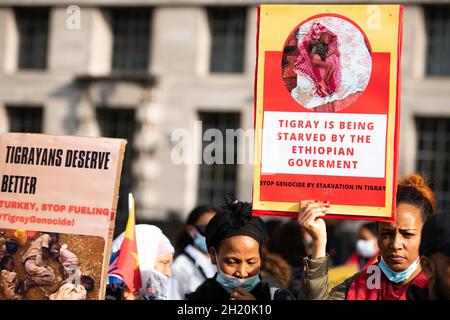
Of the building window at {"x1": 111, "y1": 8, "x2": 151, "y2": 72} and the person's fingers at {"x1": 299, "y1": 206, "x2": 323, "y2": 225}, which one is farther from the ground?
the building window at {"x1": 111, "y1": 8, "x2": 151, "y2": 72}

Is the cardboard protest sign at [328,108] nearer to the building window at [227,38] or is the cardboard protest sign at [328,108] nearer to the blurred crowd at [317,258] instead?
the blurred crowd at [317,258]

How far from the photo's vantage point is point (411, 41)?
977 inches

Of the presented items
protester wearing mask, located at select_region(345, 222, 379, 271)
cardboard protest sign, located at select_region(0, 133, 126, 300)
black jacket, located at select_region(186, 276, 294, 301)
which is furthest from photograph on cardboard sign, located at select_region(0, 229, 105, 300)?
protester wearing mask, located at select_region(345, 222, 379, 271)

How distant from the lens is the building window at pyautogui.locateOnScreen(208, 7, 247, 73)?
1057 inches

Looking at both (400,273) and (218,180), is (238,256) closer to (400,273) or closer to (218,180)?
(400,273)

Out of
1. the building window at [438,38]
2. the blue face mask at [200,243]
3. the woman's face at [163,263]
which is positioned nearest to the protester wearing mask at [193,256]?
the blue face mask at [200,243]

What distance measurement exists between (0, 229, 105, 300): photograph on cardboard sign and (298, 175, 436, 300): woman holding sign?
2.75 ft

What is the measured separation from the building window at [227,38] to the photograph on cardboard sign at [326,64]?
22.9 m

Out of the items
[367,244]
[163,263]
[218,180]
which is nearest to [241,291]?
[163,263]

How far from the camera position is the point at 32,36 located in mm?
28016

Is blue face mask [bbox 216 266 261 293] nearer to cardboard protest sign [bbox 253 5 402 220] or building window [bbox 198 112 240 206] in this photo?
cardboard protest sign [bbox 253 5 402 220]

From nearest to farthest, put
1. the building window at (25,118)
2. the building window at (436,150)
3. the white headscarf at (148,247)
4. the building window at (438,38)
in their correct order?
the white headscarf at (148,247), the building window at (436,150), the building window at (438,38), the building window at (25,118)

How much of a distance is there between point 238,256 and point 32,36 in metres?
24.7

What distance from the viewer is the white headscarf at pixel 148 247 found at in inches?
195
